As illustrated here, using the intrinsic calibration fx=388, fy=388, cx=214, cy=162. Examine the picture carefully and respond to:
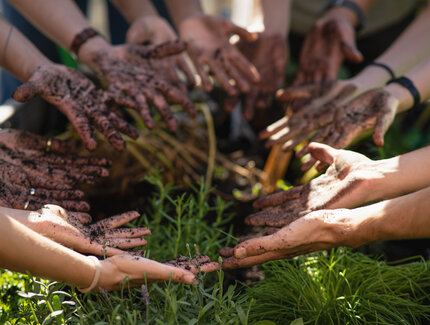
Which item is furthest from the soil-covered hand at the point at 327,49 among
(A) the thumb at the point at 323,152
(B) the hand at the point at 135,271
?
(B) the hand at the point at 135,271

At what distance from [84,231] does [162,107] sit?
0.87 m

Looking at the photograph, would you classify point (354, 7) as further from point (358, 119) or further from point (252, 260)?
point (252, 260)

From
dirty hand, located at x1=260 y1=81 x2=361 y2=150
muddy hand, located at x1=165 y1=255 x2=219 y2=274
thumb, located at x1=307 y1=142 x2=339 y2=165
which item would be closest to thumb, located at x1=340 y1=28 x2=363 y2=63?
dirty hand, located at x1=260 y1=81 x2=361 y2=150

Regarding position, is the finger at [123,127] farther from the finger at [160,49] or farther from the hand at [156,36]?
the hand at [156,36]

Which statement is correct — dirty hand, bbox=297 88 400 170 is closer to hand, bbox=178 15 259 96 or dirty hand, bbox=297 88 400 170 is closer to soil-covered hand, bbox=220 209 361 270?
soil-covered hand, bbox=220 209 361 270

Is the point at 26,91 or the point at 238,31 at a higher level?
the point at 26,91

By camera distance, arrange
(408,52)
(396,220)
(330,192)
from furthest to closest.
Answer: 1. (408,52)
2. (330,192)
3. (396,220)

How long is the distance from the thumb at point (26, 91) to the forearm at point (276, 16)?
1.64m

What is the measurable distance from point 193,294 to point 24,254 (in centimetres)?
52

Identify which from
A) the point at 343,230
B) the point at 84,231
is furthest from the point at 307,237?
the point at 84,231

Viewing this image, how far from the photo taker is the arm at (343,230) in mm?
1238

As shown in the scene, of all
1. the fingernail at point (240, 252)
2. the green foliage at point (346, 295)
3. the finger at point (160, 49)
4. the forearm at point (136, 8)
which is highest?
the forearm at point (136, 8)

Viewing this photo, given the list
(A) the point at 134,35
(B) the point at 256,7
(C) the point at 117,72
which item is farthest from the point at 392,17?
(C) the point at 117,72

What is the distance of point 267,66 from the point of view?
2736mm
